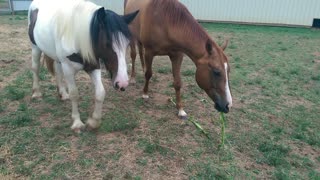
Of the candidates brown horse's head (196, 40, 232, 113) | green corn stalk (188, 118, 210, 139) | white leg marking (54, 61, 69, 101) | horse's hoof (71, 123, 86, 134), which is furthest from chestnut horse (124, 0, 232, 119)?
white leg marking (54, 61, 69, 101)

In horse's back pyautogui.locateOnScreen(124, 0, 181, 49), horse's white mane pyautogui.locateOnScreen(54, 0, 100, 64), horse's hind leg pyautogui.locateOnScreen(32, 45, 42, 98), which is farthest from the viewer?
horse's hind leg pyautogui.locateOnScreen(32, 45, 42, 98)

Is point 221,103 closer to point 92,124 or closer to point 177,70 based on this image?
point 177,70

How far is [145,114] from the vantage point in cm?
410

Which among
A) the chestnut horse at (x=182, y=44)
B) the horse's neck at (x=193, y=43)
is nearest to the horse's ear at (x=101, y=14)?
the chestnut horse at (x=182, y=44)

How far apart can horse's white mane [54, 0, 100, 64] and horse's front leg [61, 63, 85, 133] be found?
31 cm

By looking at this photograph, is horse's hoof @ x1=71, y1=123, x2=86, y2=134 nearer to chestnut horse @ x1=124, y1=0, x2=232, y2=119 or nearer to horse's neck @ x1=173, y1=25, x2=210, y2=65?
chestnut horse @ x1=124, y1=0, x2=232, y2=119

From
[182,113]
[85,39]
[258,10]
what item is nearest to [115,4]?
[258,10]

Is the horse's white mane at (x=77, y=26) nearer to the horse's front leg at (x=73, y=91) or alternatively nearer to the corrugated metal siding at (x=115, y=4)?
the horse's front leg at (x=73, y=91)

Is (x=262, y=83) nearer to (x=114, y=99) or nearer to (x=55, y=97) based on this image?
(x=114, y=99)

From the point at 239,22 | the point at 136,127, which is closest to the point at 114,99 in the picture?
the point at 136,127

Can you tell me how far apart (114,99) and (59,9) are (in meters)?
1.74

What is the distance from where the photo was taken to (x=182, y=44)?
11.7 feet

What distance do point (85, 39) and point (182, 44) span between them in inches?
47.6

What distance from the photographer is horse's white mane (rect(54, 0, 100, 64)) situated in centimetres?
288
